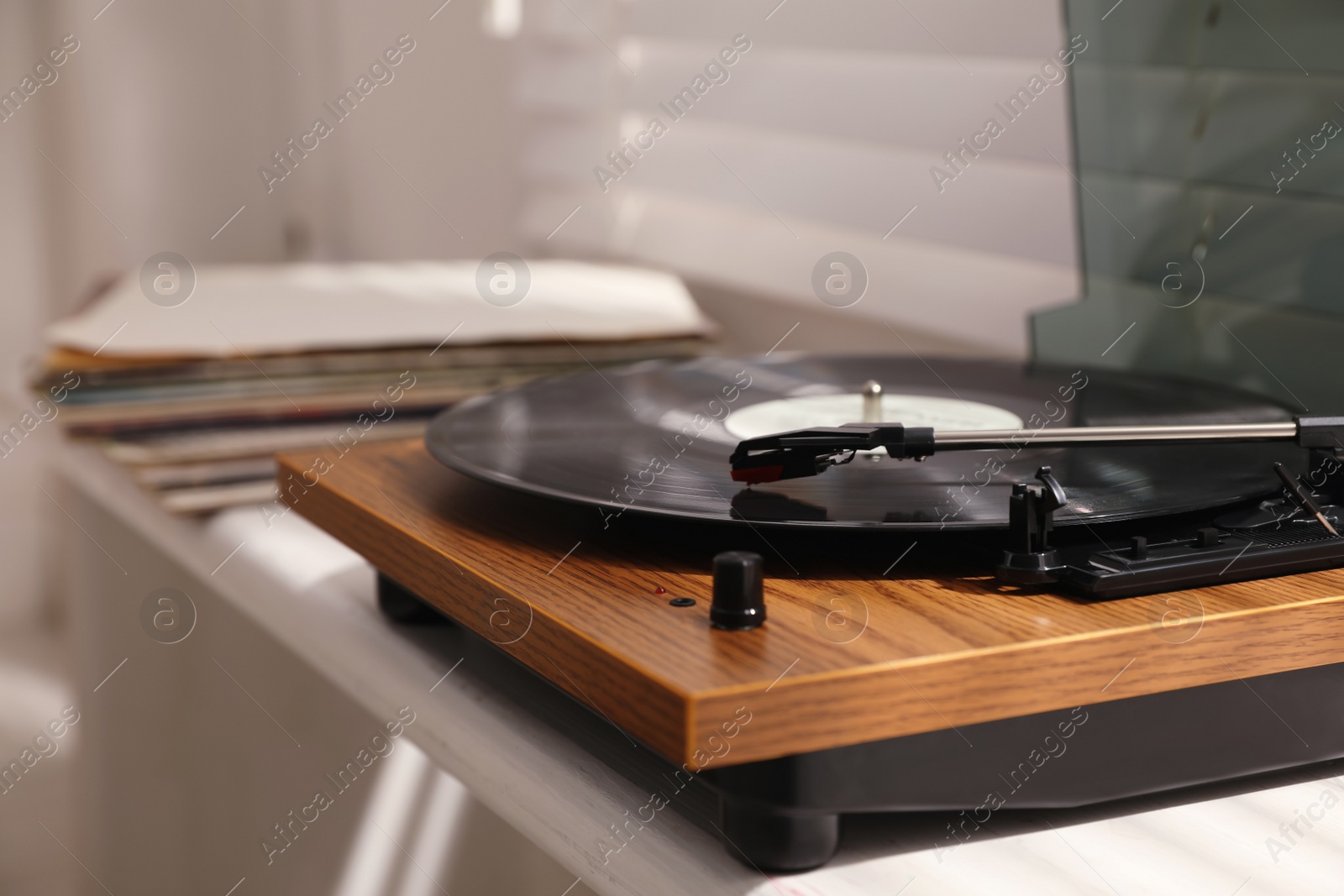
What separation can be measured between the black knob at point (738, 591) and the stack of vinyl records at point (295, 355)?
2.02 feet

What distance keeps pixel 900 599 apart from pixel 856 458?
147 mm

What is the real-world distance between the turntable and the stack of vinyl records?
42 cm

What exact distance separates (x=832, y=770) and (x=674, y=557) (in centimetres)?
14

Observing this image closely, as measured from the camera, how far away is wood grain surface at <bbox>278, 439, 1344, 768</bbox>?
0.40m

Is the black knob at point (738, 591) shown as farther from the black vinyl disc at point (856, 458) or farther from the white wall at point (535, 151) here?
the white wall at point (535, 151)

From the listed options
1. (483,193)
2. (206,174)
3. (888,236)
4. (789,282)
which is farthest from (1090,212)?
(206,174)

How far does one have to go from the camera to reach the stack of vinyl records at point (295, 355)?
1017 millimetres

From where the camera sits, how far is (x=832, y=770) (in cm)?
43

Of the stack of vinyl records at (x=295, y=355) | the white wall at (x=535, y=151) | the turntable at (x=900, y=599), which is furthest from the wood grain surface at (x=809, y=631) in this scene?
the white wall at (x=535, y=151)

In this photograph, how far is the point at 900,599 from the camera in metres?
0.48

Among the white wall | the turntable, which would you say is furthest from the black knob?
the white wall

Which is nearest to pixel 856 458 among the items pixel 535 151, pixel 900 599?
pixel 900 599

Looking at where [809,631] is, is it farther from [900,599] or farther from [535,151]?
[535,151]

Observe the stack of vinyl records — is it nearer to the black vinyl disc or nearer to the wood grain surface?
the black vinyl disc
